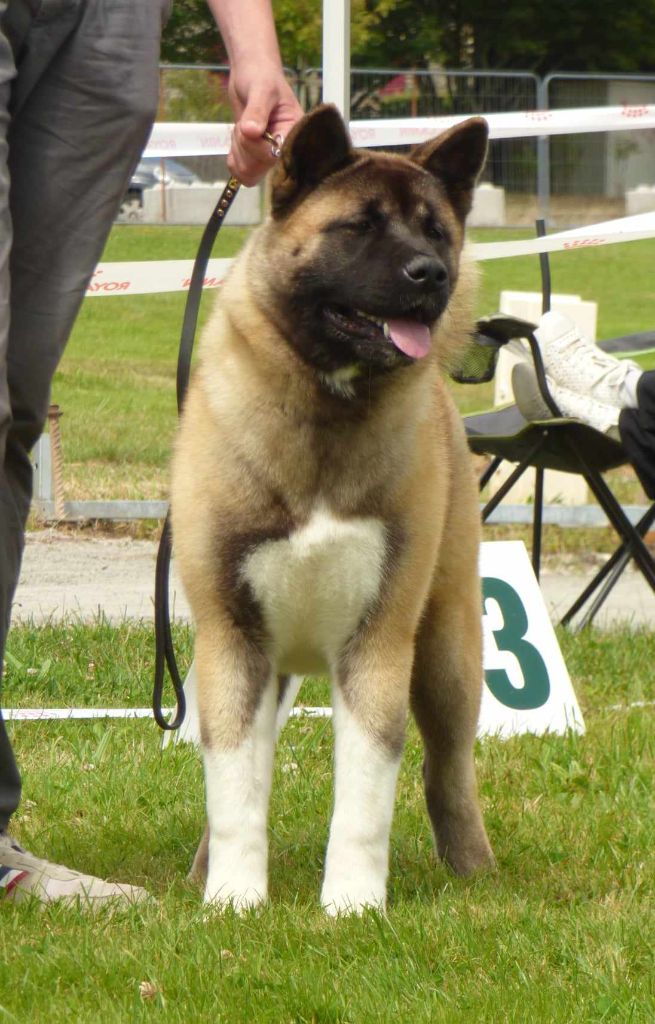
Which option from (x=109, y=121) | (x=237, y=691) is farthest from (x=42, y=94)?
(x=237, y=691)

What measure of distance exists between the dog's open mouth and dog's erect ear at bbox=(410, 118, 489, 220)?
36 cm

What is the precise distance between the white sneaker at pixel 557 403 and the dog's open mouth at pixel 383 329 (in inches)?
93.1

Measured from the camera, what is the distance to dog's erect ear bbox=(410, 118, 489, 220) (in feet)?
9.98

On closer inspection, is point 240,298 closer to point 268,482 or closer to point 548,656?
point 268,482

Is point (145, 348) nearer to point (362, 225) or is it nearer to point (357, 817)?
point (362, 225)

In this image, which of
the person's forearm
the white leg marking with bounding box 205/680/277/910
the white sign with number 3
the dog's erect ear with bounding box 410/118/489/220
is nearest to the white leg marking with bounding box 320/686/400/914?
the white leg marking with bounding box 205/680/277/910

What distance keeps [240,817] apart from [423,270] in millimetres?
1115

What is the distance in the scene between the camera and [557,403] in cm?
527

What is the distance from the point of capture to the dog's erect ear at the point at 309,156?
2.84 metres

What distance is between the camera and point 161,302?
56.7ft

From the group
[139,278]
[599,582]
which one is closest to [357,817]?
[599,582]

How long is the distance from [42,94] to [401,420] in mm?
968

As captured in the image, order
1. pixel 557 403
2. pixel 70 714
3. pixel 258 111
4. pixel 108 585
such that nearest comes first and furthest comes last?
pixel 258 111, pixel 70 714, pixel 557 403, pixel 108 585

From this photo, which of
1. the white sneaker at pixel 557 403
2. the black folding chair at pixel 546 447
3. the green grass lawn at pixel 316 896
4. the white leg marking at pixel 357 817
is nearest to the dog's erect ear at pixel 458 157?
the white leg marking at pixel 357 817
